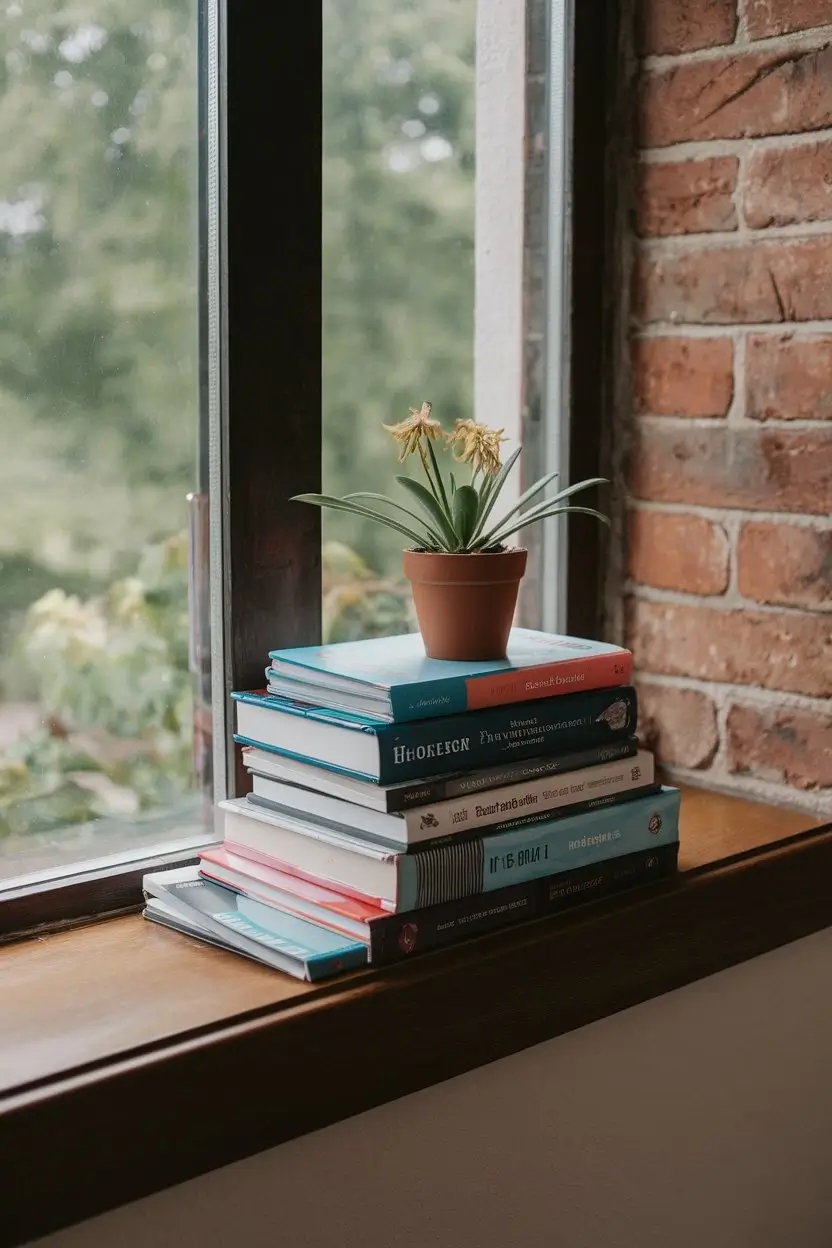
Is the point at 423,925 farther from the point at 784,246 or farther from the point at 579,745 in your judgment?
the point at 784,246

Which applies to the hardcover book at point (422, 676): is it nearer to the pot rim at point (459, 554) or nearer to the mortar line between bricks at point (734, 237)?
the pot rim at point (459, 554)

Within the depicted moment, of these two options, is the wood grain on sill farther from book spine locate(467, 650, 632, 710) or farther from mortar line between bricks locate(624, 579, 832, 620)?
mortar line between bricks locate(624, 579, 832, 620)

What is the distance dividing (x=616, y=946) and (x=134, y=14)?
875 mm

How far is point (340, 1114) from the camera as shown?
100 cm

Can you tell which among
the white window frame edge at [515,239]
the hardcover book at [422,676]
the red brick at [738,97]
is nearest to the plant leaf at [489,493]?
the hardcover book at [422,676]

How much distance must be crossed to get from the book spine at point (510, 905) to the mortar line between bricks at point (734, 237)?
0.61 m

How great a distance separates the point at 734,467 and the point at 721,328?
15cm

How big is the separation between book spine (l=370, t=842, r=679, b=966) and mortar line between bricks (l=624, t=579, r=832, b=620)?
0.30 metres

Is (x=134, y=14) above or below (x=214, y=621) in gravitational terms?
above

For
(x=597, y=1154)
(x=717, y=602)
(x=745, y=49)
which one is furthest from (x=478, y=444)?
(x=597, y=1154)

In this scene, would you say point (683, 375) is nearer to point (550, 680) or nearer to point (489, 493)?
point (489, 493)

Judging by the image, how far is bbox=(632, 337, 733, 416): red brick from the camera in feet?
Answer: 4.73

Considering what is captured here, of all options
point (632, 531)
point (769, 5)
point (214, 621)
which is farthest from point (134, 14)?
point (632, 531)

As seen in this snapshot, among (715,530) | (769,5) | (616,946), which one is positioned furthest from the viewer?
(715,530)
